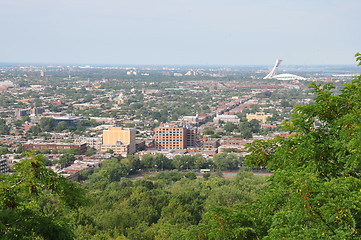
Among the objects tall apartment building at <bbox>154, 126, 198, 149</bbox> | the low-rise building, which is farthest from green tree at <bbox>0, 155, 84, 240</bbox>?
the low-rise building

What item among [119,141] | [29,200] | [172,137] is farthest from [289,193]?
[172,137]

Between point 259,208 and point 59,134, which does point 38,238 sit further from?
point 59,134

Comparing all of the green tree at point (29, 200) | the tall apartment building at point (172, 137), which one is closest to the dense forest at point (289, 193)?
the green tree at point (29, 200)

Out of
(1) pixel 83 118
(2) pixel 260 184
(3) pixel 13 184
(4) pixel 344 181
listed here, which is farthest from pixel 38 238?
(1) pixel 83 118

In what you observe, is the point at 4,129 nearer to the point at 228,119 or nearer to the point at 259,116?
the point at 228,119

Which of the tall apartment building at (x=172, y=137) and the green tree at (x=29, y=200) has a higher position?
the green tree at (x=29, y=200)

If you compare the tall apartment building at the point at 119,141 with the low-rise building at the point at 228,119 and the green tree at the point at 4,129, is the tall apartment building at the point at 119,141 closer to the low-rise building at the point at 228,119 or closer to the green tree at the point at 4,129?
the green tree at the point at 4,129
